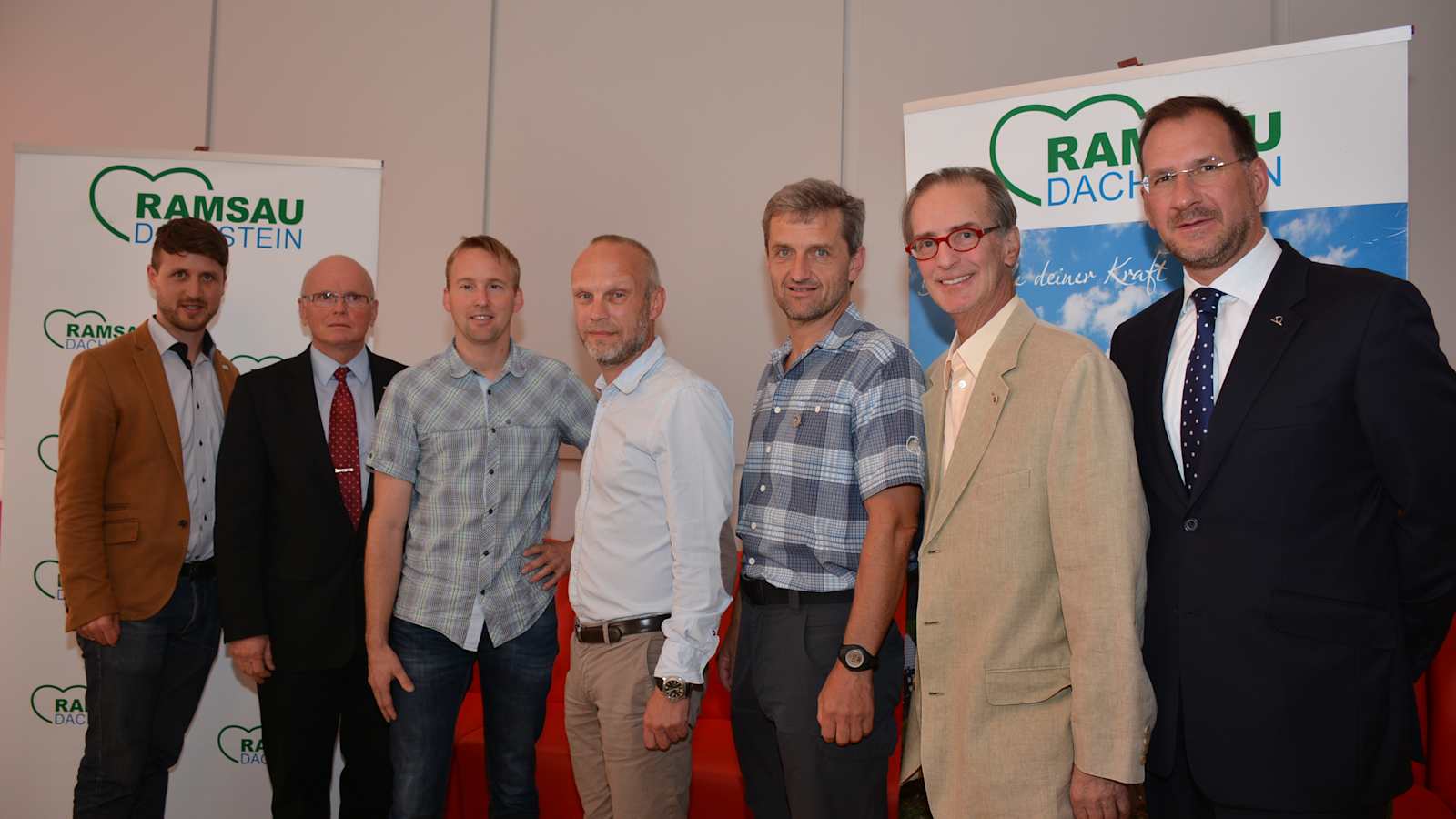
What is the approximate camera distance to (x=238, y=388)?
280 centimetres

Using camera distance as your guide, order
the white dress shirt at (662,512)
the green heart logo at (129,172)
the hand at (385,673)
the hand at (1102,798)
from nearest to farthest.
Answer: the hand at (1102,798)
the white dress shirt at (662,512)
the hand at (385,673)
the green heart logo at (129,172)

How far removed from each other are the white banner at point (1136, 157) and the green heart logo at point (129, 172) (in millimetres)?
2878

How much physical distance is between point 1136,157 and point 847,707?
202 centimetres

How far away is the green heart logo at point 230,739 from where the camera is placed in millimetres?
3572

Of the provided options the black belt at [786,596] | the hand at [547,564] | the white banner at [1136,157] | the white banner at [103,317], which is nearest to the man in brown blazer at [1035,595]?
the black belt at [786,596]

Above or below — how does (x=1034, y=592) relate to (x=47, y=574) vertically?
above

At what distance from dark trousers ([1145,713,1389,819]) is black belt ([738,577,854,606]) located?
0.67 m

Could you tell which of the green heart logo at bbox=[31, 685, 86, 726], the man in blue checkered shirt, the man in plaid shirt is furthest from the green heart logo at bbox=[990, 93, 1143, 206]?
the green heart logo at bbox=[31, 685, 86, 726]

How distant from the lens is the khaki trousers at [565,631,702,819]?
82.0 inches

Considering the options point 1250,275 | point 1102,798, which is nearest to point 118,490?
point 1102,798

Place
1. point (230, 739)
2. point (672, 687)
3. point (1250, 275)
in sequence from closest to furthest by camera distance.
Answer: point (1250, 275) < point (672, 687) < point (230, 739)

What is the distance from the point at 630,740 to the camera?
2088mm

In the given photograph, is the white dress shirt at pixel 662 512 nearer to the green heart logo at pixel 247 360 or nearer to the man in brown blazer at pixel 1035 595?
the man in brown blazer at pixel 1035 595

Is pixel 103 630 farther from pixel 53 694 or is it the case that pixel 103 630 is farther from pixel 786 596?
pixel 786 596
